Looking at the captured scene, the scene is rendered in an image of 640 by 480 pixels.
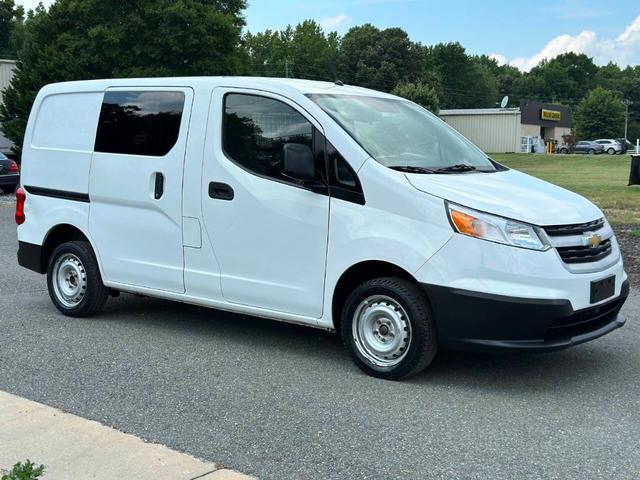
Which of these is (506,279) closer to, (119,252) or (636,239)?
(119,252)

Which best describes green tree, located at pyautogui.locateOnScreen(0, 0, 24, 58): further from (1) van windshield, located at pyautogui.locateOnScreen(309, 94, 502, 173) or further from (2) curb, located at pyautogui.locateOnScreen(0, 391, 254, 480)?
(2) curb, located at pyautogui.locateOnScreen(0, 391, 254, 480)

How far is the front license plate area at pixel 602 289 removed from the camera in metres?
4.73

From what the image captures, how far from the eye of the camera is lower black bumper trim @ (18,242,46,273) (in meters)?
6.97

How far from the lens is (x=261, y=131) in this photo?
18.3 feet

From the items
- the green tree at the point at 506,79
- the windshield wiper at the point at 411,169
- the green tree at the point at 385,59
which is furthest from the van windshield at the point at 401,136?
the green tree at the point at 506,79

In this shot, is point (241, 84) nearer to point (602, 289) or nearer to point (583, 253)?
point (583, 253)

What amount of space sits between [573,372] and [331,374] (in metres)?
1.73

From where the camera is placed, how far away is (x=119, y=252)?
20.8ft

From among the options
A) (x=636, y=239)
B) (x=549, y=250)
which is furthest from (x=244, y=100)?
(x=636, y=239)

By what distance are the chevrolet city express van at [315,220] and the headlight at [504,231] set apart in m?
0.01

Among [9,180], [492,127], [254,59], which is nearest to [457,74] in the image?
[254,59]

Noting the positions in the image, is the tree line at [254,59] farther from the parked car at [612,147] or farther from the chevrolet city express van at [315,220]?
the parked car at [612,147]

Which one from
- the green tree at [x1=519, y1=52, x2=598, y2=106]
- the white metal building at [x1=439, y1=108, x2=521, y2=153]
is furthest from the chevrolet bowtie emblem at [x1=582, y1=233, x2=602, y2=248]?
the green tree at [x1=519, y1=52, x2=598, y2=106]

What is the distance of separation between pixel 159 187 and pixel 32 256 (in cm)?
190
